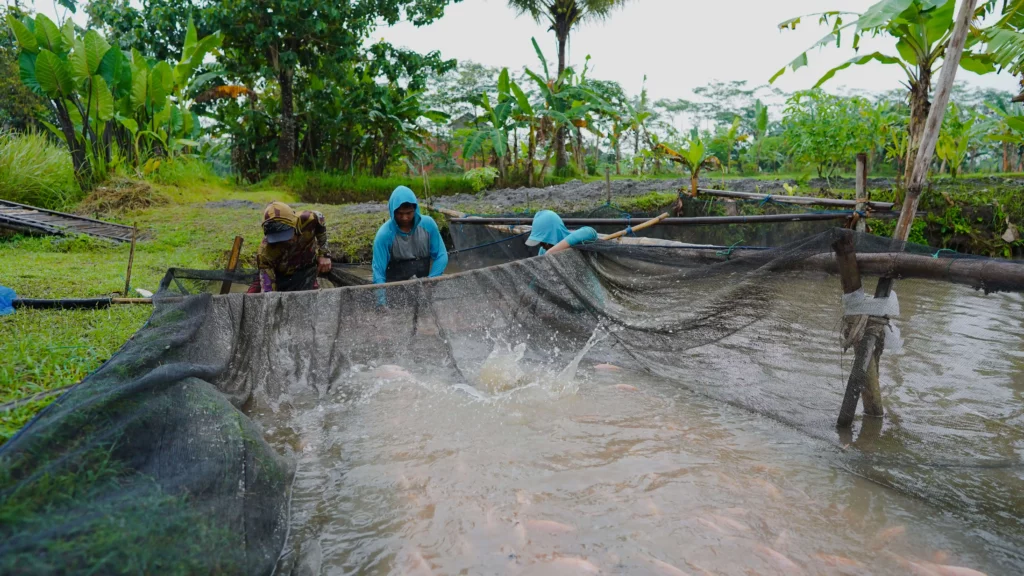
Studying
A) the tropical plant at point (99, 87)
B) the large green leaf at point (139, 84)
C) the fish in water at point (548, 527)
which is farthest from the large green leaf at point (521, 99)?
the fish in water at point (548, 527)

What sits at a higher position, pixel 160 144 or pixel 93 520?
pixel 160 144

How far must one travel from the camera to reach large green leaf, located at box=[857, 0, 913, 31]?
442 centimetres

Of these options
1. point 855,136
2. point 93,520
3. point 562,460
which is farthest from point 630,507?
point 855,136

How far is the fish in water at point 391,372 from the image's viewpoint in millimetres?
3736

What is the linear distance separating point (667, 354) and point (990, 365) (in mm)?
2927

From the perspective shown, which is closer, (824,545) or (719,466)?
(824,545)

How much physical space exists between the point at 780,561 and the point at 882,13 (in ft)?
12.9

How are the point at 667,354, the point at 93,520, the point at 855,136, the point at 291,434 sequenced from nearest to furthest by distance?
the point at 93,520, the point at 291,434, the point at 667,354, the point at 855,136

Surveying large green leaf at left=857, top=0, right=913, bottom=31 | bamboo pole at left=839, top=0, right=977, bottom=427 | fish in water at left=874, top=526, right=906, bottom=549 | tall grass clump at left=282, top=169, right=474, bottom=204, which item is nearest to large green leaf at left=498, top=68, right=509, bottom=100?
tall grass clump at left=282, top=169, right=474, bottom=204

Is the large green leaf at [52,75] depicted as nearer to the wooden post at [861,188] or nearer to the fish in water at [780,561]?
the wooden post at [861,188]

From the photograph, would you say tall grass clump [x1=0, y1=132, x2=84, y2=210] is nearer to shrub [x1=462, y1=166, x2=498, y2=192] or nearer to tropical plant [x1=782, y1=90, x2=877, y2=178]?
shrub [x1=462, y1=166, x2=498, y2=192]

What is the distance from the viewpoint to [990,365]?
4.86 metres

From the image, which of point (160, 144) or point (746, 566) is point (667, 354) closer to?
point (746, 566)

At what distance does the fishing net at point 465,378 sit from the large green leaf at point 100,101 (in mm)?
9321
